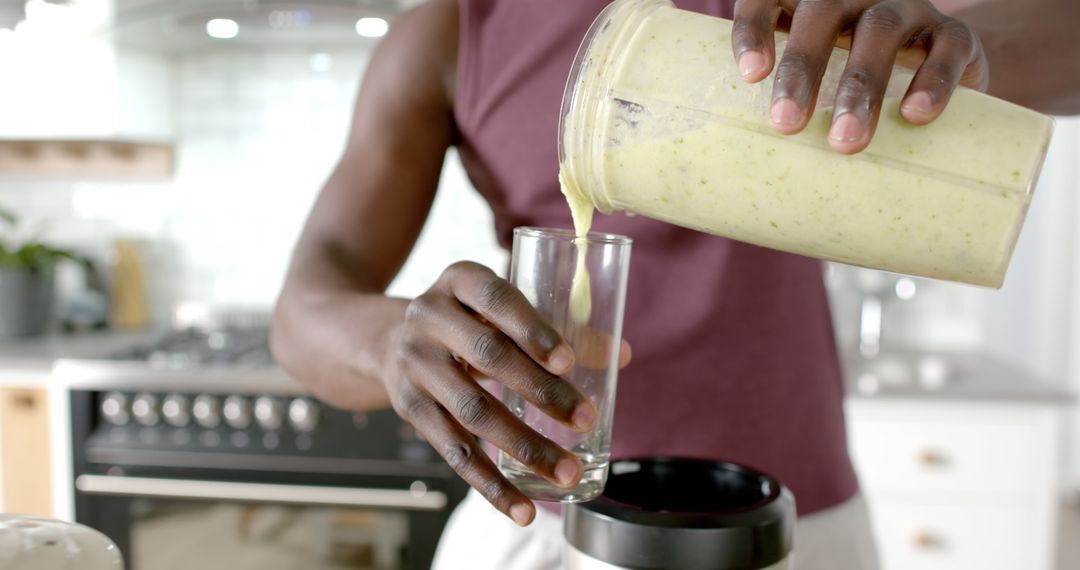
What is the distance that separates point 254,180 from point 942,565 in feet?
6.31

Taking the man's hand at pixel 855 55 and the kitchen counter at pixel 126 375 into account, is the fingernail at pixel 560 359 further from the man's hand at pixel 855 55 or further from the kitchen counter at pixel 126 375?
the kitchen counter at pixel 126 375

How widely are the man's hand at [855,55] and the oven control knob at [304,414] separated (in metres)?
1.60

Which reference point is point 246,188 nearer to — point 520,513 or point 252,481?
point 252,481

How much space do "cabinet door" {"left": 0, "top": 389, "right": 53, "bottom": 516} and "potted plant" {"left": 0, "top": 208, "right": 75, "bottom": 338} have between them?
36 centimetres

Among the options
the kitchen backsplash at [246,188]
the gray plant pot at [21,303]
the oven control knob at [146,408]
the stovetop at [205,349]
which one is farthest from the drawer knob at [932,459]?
the gray plant pot at [21,303]

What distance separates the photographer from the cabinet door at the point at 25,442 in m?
1.99

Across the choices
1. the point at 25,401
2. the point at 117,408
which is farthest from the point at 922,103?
the point at 25,401

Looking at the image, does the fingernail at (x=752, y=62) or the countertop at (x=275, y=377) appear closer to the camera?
the fingernail at (x=752, y=62)

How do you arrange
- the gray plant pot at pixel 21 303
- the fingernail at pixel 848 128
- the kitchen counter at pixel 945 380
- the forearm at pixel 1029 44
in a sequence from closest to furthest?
1. the fingernail at pixel 848 128
2. the forearm at pixel 1029 44
3. the kitchen counter at pixel 945 380
4. the gray plant pot at pixel 21 303

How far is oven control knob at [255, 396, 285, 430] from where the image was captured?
1.90 m

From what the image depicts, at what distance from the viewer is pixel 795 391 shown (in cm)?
93

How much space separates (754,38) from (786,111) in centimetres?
5

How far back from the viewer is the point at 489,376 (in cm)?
53

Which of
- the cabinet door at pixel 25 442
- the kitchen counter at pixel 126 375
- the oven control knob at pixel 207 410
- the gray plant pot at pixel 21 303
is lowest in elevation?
the cabinet door at pixel 25 442
